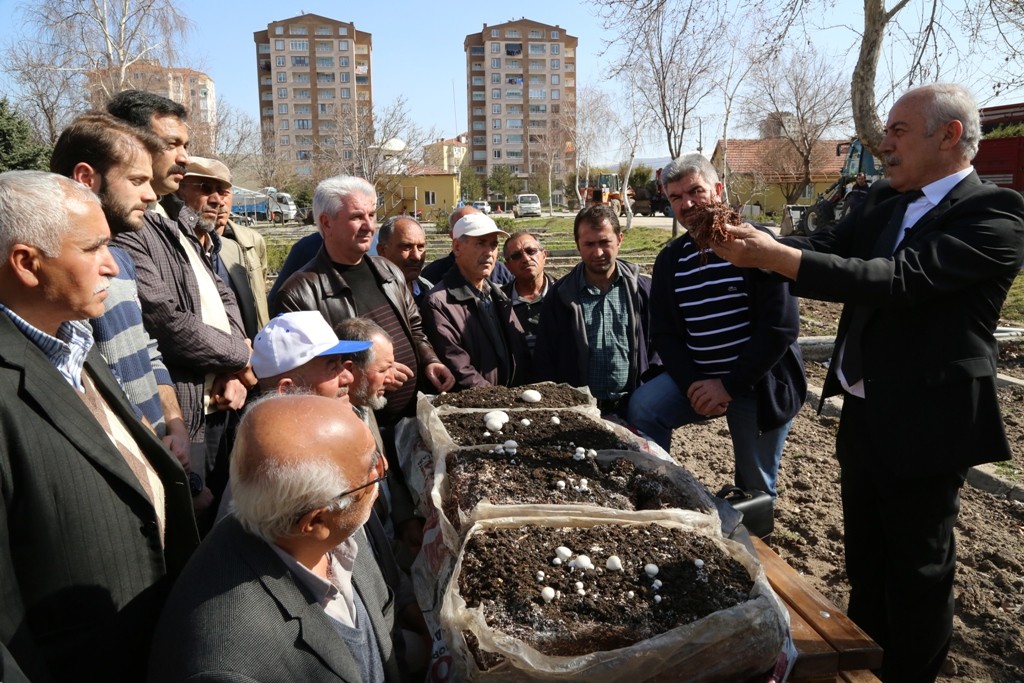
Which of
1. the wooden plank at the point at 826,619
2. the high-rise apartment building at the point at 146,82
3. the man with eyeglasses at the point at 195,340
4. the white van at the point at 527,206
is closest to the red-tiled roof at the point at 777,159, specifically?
the white van at the point at 527,206

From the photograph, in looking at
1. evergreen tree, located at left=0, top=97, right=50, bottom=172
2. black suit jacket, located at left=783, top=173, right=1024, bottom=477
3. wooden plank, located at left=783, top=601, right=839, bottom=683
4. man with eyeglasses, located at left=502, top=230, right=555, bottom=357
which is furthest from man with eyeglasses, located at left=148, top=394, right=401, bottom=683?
evergreen tree, located at left=0, top=97, right=50, bottom=172

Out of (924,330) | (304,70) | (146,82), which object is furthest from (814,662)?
(304,70)

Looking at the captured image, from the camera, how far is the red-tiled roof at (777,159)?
136ft

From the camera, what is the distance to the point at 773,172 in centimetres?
4119

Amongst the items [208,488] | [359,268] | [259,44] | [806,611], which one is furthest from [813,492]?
[259,44]

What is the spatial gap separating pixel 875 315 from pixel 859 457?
0.55 m

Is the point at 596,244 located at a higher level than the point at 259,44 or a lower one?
lower

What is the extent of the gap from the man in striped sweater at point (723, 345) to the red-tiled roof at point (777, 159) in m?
39.2

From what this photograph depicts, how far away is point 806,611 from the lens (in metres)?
2.12

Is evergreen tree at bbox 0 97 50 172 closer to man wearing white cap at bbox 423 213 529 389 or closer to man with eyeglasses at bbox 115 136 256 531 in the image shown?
man with eyeglasses at bbox 115 136 256 531

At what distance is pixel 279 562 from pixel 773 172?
144 feet

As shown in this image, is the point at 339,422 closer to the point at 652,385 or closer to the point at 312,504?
the point at 312,504

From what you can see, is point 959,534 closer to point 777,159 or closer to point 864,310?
point 864,310

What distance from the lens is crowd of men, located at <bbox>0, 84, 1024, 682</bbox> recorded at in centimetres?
163
